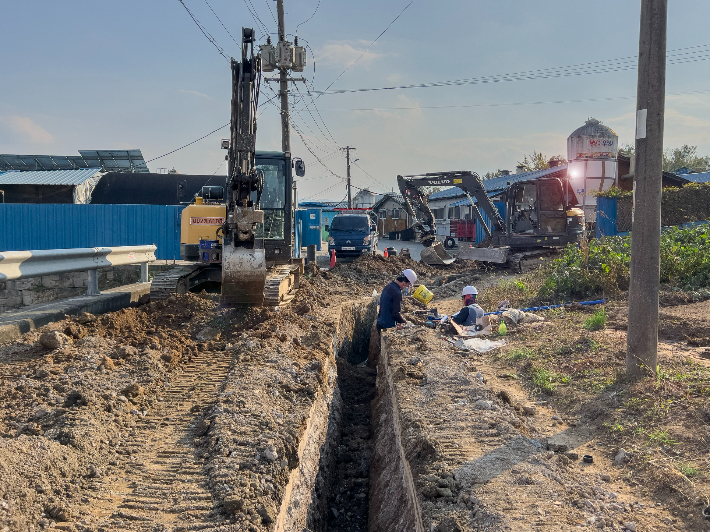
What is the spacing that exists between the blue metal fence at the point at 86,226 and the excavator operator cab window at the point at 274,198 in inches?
329

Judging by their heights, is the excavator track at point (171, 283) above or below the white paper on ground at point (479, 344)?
above

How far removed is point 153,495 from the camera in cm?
362

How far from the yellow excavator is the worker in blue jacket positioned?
1781 millimetres

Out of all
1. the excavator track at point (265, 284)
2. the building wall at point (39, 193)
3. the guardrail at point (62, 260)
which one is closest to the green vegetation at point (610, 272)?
the excavator track at point (265, 284)

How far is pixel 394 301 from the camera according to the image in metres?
9.24

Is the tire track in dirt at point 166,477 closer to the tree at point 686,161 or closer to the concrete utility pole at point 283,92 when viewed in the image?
the concrete utility pole at point 283,92

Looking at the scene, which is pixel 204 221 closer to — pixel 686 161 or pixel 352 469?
pixel 352 469

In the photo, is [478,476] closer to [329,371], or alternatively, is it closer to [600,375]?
[600,375]

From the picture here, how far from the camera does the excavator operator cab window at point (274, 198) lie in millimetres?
10797

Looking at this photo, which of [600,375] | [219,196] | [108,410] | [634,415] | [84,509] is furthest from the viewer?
[219,196]

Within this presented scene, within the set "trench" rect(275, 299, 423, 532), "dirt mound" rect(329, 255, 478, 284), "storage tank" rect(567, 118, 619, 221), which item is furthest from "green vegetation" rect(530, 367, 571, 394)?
"storage tank" rect(567, 118, 619, 221)

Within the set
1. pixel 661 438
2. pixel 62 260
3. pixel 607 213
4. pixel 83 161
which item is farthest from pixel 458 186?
pixel 83 161

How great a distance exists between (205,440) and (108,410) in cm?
99

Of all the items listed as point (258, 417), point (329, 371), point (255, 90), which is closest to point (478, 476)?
point (258, 417)
